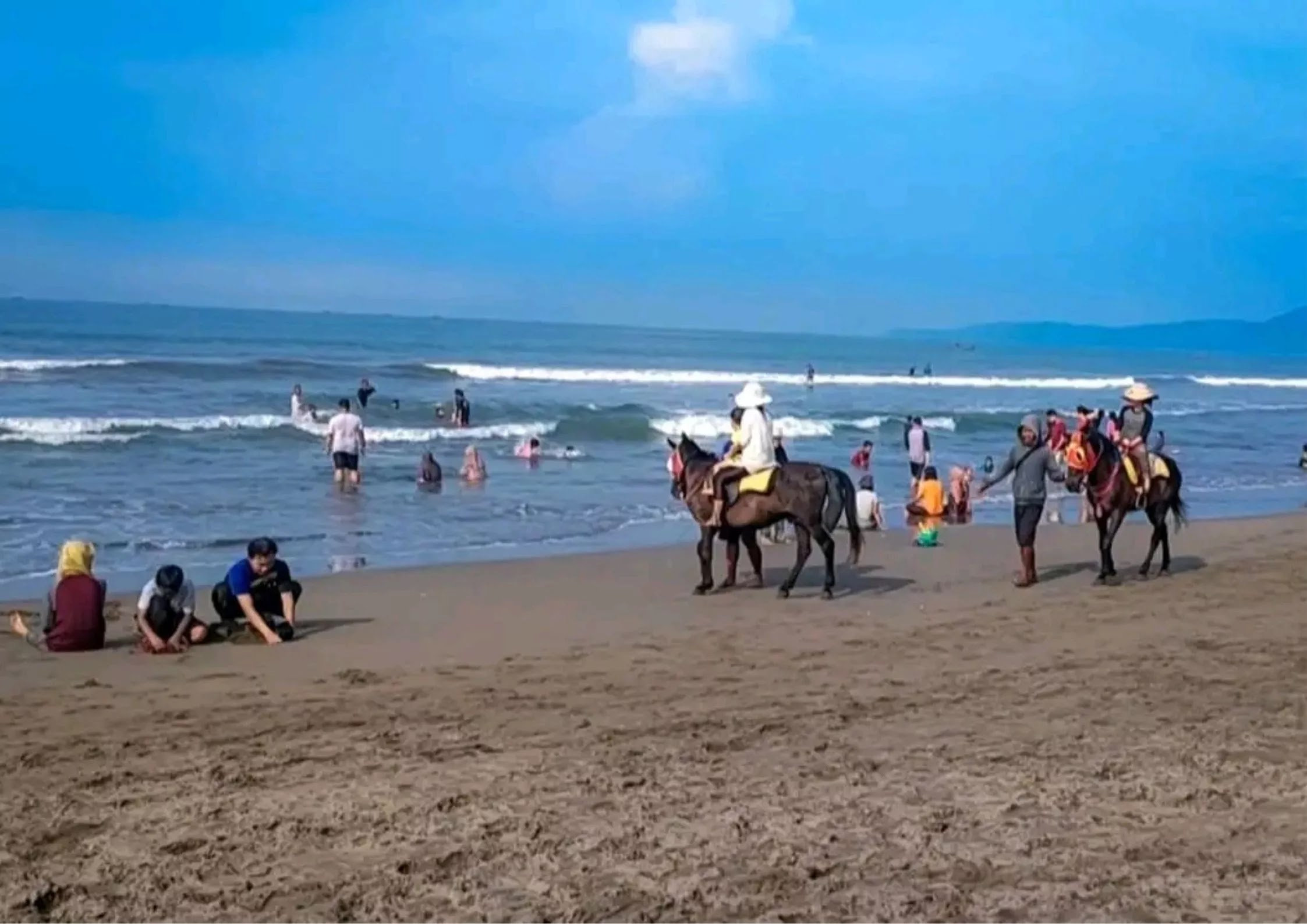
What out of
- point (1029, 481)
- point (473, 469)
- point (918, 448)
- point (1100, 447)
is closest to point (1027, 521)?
point (1029, 481)

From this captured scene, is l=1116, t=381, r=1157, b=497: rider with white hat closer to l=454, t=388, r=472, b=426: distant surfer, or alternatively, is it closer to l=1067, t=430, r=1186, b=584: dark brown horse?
l=1067, t=430, r=1186, b=584: dark brown horse

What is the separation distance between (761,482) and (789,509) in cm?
35

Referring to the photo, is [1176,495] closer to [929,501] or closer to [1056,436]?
[1056,436]

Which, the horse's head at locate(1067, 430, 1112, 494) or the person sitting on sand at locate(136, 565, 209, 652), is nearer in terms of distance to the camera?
the person sitting on sand at locate(136, 565, 209, 652)

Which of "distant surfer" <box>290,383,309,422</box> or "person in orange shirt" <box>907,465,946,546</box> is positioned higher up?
"distant surfer" <box>290,383,309,422</box>

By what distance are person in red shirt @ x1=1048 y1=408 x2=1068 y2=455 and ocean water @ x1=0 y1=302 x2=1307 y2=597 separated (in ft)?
15.4

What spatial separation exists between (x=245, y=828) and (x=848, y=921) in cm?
238

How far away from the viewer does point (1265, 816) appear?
548 cm

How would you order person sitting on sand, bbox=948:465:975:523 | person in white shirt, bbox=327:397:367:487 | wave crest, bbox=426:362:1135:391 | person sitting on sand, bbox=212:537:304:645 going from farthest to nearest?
wave crest, bbox=426:362:1135:391 → person in white shirt, bbox=327:397:367:487 → person sitting on sand, bbox=948:465:975:523 → person sitting on sand, bbox=212:537:304:645

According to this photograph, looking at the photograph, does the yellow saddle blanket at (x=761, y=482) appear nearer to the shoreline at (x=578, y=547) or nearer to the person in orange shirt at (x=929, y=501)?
the shoreline at (x=578, y=547)

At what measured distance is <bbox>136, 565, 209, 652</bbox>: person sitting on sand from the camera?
30.7ft

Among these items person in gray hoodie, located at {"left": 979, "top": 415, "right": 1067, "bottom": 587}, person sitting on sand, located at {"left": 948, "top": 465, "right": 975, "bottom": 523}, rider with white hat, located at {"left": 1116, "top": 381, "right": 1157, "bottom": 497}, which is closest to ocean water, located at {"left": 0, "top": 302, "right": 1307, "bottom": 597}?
person sitting on sand, located at {"left": 948, "top": 465, "right": 975, "bottom": 523}

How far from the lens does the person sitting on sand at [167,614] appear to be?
9.37 metres

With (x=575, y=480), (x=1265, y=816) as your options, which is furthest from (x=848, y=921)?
(x=575, y=480)
